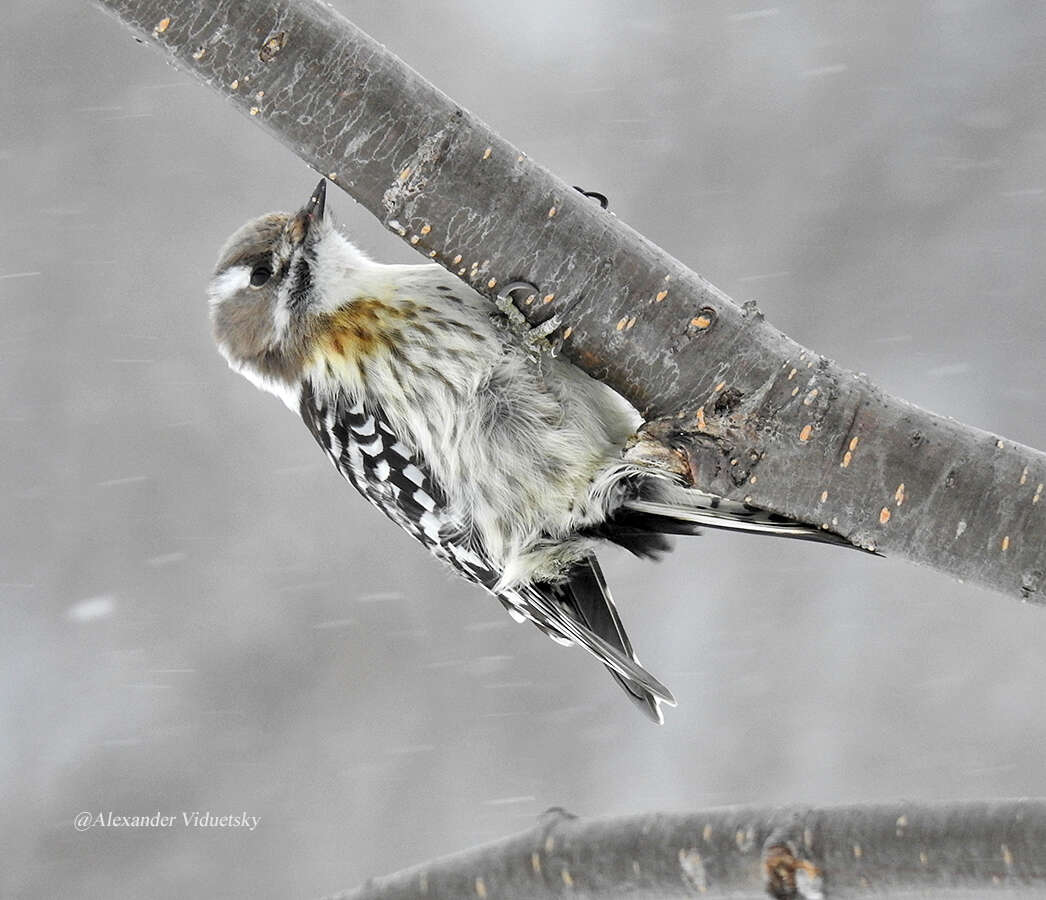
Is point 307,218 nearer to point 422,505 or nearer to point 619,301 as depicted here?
point 422,505

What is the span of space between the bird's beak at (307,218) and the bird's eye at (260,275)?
0.15m

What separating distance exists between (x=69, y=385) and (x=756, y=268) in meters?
3.40

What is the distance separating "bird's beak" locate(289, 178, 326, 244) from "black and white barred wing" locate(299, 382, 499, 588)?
1.35ft

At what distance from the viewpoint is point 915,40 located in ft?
18.6

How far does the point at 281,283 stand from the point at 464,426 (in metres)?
0.75

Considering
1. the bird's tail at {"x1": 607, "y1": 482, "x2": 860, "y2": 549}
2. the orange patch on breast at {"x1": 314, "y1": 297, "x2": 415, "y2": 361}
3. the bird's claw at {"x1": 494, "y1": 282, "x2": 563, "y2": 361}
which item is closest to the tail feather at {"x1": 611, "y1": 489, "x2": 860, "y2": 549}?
the bird's tail at {"x1": 607, "y1": 482, "x2": 860, "y2": 549}

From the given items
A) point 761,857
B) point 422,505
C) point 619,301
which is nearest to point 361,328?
point 422,505

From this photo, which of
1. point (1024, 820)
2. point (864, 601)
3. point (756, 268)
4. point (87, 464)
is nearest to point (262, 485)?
→ point (87, 464)

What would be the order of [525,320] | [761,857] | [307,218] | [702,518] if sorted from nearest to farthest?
[761,857]
[525,320]
[702,518]
[307,218]

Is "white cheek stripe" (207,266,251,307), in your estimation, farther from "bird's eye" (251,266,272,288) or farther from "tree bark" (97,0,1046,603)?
"tree bark" (97,0,1046,603)

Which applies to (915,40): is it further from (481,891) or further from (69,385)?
(481,891)

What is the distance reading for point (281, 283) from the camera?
325cm

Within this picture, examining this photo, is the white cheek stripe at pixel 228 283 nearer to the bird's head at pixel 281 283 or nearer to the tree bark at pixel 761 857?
the bird's head at pixel 281 283

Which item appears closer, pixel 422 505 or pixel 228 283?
pixel 422 505
